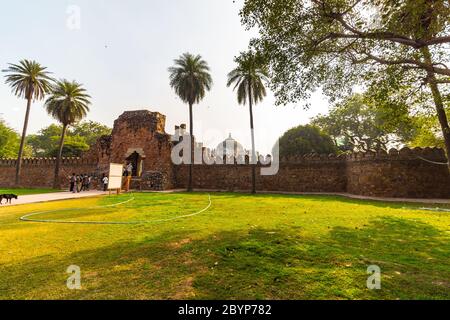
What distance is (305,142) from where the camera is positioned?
91.8ft

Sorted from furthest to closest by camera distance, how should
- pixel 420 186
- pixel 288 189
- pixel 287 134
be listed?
pixel 287 134
pixel 288 189
pixel 420 186

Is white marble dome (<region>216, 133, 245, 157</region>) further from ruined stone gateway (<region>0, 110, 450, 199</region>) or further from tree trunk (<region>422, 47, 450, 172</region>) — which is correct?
tree trunk (<region>422, 47, 450, 172</region>)

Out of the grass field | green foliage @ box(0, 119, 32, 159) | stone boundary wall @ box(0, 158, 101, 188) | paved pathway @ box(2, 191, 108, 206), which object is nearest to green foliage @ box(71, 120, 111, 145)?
green foliage @ box(0, 119, 32, 159)

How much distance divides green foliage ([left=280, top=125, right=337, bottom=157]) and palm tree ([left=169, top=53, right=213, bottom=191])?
12.0 meters

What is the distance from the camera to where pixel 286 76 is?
8070 mm

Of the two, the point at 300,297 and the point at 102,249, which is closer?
the point at 300,297

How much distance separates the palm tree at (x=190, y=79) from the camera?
77.6 feet

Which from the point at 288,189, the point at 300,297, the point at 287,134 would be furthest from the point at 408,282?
the point at 287,134

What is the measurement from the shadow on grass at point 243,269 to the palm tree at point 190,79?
1907 centimetres

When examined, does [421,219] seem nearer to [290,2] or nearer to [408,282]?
[408,282]

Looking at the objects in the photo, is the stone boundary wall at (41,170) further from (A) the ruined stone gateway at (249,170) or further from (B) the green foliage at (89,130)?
(B) the green foliage at (89,130)

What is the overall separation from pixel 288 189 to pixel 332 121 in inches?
776

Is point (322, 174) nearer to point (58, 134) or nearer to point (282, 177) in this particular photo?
point (282, 177)

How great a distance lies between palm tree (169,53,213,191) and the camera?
23656 mm
